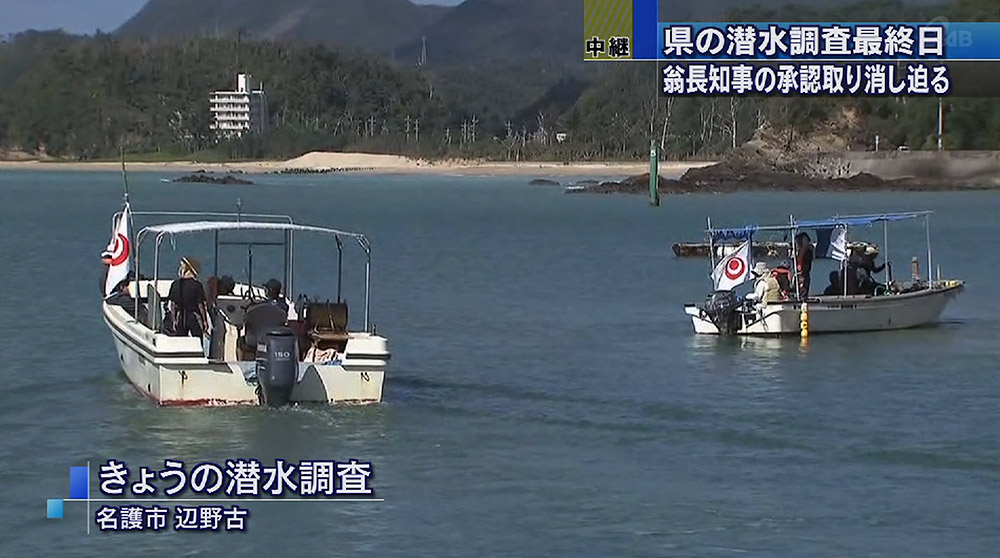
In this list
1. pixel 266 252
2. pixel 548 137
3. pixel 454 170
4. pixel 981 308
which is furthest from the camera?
pixel 548 137

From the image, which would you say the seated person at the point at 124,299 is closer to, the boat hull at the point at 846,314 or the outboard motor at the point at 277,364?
the outboard motor at the point at 277,364

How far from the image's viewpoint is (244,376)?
1939 centimetres

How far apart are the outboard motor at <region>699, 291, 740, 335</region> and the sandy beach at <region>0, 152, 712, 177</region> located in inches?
4782

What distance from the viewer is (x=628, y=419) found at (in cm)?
2105

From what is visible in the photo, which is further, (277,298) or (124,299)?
(124,299)

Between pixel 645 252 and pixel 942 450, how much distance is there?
3601cm

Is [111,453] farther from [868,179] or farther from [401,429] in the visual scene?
[868,179]

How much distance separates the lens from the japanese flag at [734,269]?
88.4 ft

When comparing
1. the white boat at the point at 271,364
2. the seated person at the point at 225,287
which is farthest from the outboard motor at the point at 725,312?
the white boat at the point at 271,364

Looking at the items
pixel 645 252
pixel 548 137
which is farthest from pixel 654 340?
pixel 548 137

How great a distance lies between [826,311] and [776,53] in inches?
472
